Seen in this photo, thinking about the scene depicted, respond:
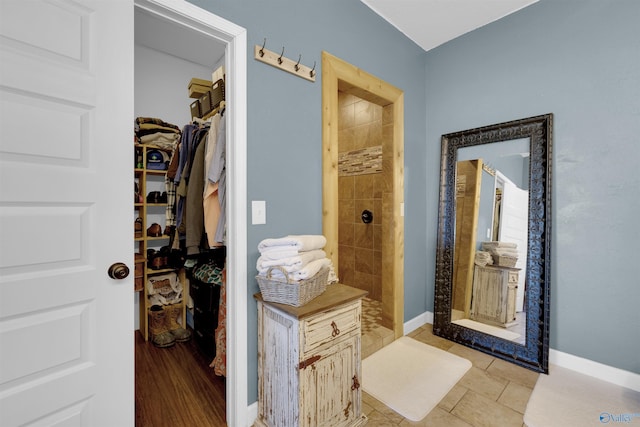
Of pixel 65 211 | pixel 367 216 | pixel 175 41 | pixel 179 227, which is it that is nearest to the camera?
pixel 65 211

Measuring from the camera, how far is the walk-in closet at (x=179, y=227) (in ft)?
5.79

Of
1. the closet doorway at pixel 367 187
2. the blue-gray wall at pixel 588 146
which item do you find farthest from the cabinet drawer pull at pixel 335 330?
the blue-gray wall at pixel 588 146

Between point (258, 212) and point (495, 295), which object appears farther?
point (495, 295)

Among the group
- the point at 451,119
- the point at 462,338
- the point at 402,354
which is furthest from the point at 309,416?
the point at 451,119

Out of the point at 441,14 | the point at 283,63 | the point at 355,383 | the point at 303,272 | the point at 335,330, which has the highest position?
the point at 441,14

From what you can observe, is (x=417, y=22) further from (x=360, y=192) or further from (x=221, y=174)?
(x=221, y=174)

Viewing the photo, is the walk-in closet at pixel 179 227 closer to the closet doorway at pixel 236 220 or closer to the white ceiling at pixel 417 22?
the white ceiling at pixel 417 22

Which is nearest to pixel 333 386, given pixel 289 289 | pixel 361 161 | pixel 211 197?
pixel 289 289

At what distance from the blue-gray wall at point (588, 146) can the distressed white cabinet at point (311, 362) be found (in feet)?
5.74

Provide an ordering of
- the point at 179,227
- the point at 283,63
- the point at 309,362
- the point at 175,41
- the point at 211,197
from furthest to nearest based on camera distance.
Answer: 1. the point at 175,41
2. the point at 179,227
3. the point at 211,197
4. the point at 283,63
5. the point at 309,362

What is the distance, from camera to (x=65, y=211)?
3.45ft

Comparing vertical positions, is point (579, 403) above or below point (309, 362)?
below

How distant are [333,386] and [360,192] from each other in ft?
7.90

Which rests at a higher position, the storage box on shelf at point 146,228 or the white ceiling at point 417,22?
the white ceiling at point 417,22
